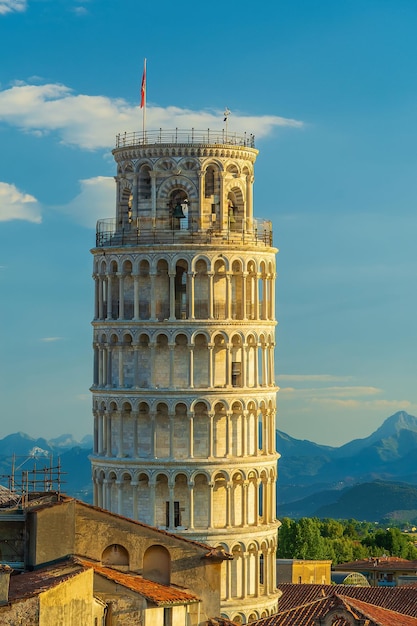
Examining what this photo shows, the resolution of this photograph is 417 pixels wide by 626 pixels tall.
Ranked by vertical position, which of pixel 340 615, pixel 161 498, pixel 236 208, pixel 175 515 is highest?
pixel 236 208

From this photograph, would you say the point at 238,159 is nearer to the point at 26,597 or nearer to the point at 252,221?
the point at 252,221

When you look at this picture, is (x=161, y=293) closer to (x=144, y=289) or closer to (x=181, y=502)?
(x=144, y=289)

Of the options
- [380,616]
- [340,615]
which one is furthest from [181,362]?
[340,615]

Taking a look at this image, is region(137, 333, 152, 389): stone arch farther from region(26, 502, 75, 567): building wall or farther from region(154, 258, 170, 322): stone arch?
region(26, 502, 75, 567): building wall

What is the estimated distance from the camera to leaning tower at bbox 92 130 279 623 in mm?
108375

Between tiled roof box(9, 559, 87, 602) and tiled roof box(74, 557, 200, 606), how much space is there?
0.90m

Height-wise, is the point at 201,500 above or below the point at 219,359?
below

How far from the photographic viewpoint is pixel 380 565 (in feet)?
606

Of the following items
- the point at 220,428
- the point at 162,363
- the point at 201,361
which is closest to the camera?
the point at 162,363

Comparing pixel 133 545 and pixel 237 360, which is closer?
pixel 133 545

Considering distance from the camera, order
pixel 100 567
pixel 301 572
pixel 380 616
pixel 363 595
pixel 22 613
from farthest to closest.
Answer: pixel 301 572, pixel 363 595, pixel 380 616, pixel 100 567, pixel 22 613

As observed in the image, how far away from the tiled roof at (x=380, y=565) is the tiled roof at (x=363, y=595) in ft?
164

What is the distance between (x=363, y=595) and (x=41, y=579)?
56363 mm

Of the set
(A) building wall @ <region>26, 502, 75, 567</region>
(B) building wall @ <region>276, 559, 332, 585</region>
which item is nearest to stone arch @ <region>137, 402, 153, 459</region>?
(A) building wall @ <region>26, 502, 75, 567</region>
